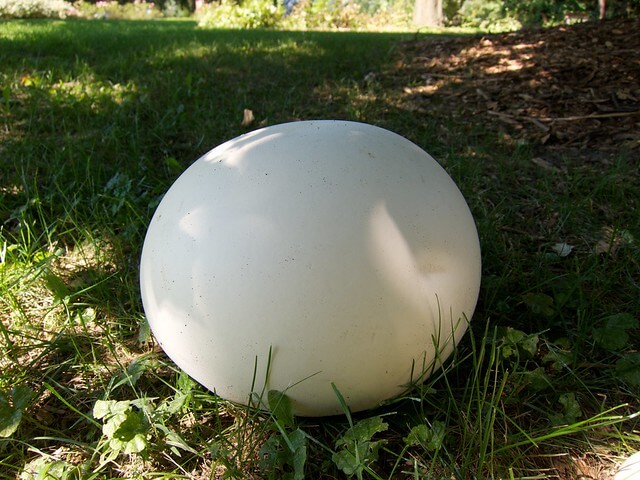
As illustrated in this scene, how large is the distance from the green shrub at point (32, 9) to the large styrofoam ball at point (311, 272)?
15.9 meters

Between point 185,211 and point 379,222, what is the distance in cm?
55

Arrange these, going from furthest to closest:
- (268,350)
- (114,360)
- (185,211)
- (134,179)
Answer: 1. (134,179)
2. (114,360)
3. (185,211)
4. (268,350)

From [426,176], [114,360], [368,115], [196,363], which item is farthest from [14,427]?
[368,115]

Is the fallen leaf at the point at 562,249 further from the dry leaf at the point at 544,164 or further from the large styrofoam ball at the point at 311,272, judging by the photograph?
the large styrofoam ball at the point at 311,272

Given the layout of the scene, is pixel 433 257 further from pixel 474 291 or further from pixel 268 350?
pixel 268 350

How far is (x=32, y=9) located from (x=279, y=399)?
1685cm

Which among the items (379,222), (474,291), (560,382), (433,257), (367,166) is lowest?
(560,382)

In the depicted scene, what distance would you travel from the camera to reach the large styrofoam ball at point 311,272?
52.1 inches

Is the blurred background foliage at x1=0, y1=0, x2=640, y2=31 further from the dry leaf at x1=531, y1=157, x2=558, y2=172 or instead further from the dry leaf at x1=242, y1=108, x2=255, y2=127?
the dry leaf at x1=242, y1=108, x2=255, y2=127

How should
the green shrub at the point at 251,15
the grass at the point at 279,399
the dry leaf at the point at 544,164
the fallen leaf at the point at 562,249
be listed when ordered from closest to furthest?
the grass at the point at 279,399, the fallen leaf at the point at 562,249, the dry leaf at the point at 544,164, the green shrub at the point at 251,15

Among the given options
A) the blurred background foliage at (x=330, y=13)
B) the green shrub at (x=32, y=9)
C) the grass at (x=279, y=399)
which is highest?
the green shrub at (x=32, y=9)

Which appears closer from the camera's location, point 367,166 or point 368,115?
point 367,166

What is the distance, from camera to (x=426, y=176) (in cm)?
153

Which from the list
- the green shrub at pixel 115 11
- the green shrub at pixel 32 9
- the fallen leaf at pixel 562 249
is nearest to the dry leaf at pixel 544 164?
the fallen leaf at pixel 562 249
